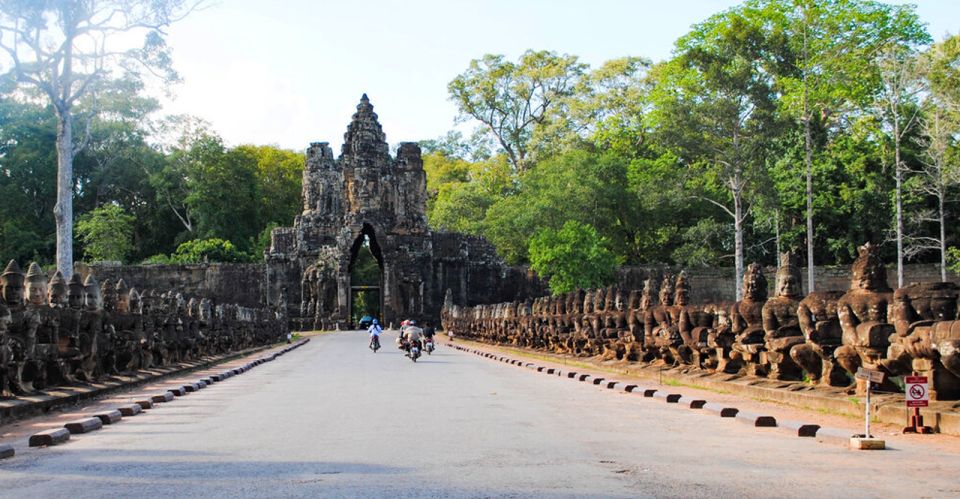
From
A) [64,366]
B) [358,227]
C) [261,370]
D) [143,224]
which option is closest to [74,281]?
[64,366]

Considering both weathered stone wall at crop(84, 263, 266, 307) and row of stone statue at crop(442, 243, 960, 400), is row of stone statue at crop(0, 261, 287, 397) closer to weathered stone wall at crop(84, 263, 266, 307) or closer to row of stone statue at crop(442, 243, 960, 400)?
row of stone statue at crop(442, 243, 960, 400)

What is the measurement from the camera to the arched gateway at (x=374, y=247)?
197 ft

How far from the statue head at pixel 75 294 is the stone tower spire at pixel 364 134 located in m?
48.5

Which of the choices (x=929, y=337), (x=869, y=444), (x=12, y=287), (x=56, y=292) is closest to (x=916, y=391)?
(x=929, y=337)

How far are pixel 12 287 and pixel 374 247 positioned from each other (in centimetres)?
5335

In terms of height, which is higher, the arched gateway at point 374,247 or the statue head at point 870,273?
the arched gateway at point 374,247

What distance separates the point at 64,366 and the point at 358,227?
157ft

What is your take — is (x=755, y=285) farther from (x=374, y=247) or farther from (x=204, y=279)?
(x=374, y=247)

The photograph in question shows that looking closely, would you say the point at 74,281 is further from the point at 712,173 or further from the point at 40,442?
the point at 712,173

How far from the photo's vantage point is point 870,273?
37.5 feet

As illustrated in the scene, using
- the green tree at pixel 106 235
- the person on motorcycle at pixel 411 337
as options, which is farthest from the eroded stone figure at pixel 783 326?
the green tree at pixel 106 235

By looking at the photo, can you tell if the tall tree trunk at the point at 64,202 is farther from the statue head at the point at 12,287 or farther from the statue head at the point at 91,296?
the statue head at the point at 12,287

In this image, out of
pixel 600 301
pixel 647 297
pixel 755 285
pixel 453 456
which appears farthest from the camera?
pixel 600 301

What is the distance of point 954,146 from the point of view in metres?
42.0
